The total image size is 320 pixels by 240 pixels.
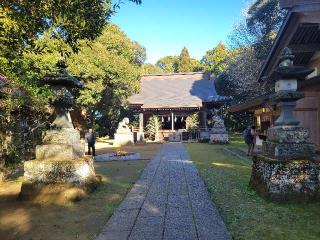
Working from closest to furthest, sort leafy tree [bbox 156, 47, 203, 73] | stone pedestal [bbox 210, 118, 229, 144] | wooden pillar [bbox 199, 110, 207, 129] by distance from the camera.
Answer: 1. stone pedestal [bbox 210, 118, 229, 144]
2. wooden pillar [bbox 199, 110, 207, 129]
3. leafy tree [bbox 156, 47, 203, 73]

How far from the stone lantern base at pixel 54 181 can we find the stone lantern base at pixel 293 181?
4111 millimetres

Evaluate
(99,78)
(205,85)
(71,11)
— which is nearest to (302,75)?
(71,11)

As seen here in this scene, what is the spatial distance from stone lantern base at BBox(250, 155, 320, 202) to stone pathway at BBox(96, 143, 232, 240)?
1.32 m

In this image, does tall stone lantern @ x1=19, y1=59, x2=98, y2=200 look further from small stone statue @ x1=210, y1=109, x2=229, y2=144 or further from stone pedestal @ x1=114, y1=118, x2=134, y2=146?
small stone statue @ x1=210, y1=109, x2=229, y2=144

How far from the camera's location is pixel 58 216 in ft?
21.1

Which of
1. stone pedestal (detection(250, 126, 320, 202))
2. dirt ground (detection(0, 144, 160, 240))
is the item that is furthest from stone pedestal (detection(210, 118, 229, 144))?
stone pedestal (detection(250, 126, 320, 202))

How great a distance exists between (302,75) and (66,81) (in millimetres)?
5555

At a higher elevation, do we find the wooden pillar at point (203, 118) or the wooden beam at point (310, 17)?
the wooden beam at point (310, 17)

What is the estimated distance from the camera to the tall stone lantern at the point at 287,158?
6820 mm

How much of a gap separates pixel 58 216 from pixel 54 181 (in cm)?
160

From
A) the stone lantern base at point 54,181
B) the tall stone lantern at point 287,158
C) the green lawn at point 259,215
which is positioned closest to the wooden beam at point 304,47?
the tall stone lantern at point 287,158

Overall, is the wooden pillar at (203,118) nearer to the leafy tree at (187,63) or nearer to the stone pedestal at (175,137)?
the stone pedestal at (175,137)

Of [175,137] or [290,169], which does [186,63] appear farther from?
[290,169]

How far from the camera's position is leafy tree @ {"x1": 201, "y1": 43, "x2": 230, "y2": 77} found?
53562 millimetres
